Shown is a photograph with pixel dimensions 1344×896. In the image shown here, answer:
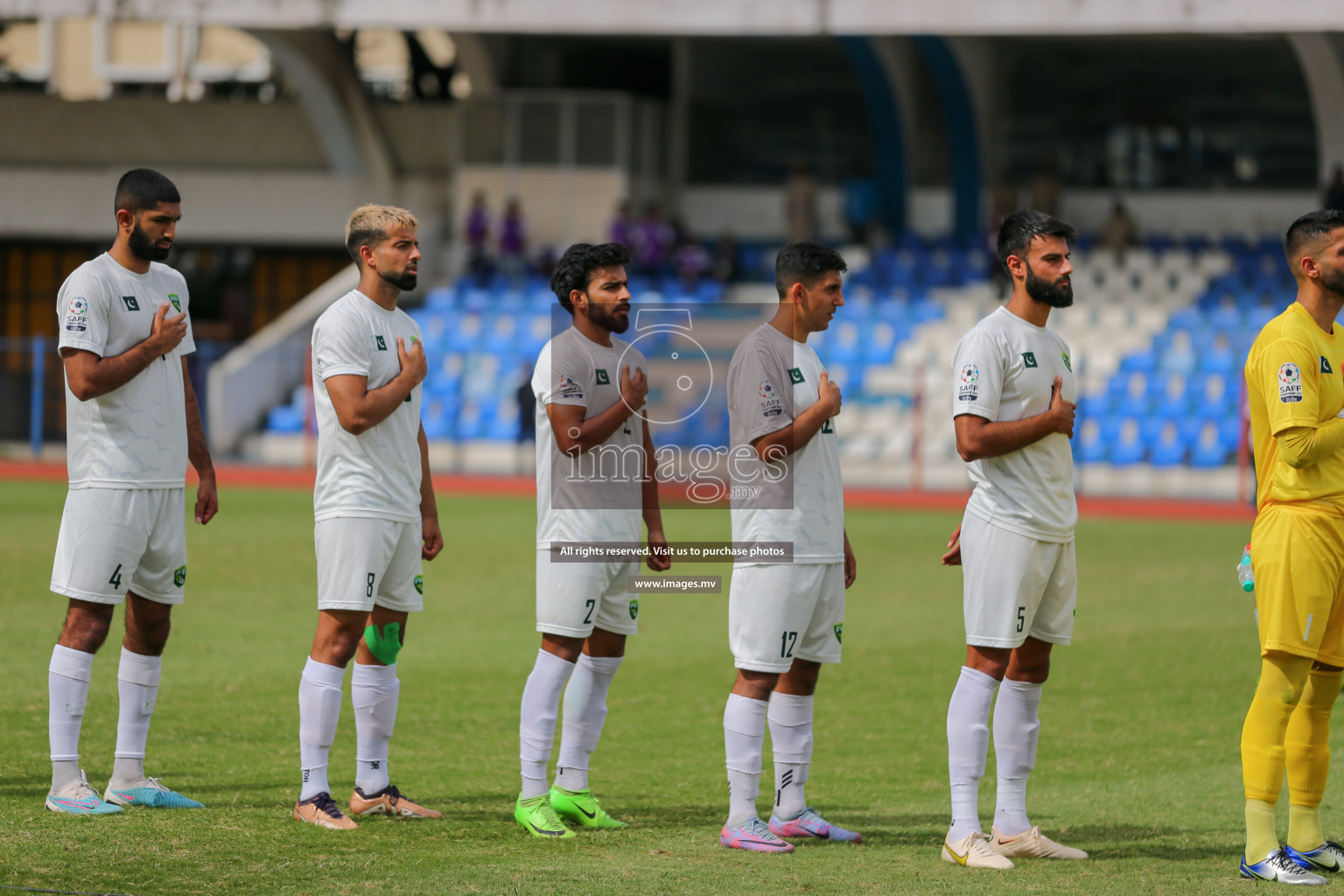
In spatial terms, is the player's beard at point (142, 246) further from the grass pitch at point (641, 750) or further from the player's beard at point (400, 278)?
the grass pitch at point (641, 750)

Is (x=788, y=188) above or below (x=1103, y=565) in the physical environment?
above

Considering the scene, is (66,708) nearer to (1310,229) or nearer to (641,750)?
(641,750)

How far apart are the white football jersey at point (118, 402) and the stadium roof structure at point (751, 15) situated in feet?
65.3

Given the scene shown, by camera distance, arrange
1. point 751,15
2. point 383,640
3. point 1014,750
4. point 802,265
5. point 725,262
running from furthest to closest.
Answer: point 725,262 → point 751,15 → point 383,640 → point 802,265 → point 1014,750

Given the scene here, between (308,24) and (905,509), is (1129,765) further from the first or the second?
(308,24)

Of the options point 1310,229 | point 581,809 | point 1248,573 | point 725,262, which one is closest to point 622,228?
point 725,262

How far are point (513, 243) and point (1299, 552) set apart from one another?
23895mm

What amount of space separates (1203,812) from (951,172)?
2418 cm

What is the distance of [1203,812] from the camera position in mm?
6250

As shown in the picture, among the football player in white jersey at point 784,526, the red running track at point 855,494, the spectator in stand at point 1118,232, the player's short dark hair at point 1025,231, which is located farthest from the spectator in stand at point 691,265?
the player's short dark hair at point 1025,231

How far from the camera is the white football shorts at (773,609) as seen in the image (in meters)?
5.63

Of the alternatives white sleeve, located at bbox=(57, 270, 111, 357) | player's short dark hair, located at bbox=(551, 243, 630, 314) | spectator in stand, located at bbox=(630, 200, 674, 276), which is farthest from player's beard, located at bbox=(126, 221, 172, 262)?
spectator in stand, located at bbox=(630, 200, 674, 276)

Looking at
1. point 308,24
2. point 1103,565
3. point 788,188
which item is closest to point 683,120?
point 788,188

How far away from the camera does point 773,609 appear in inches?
221
